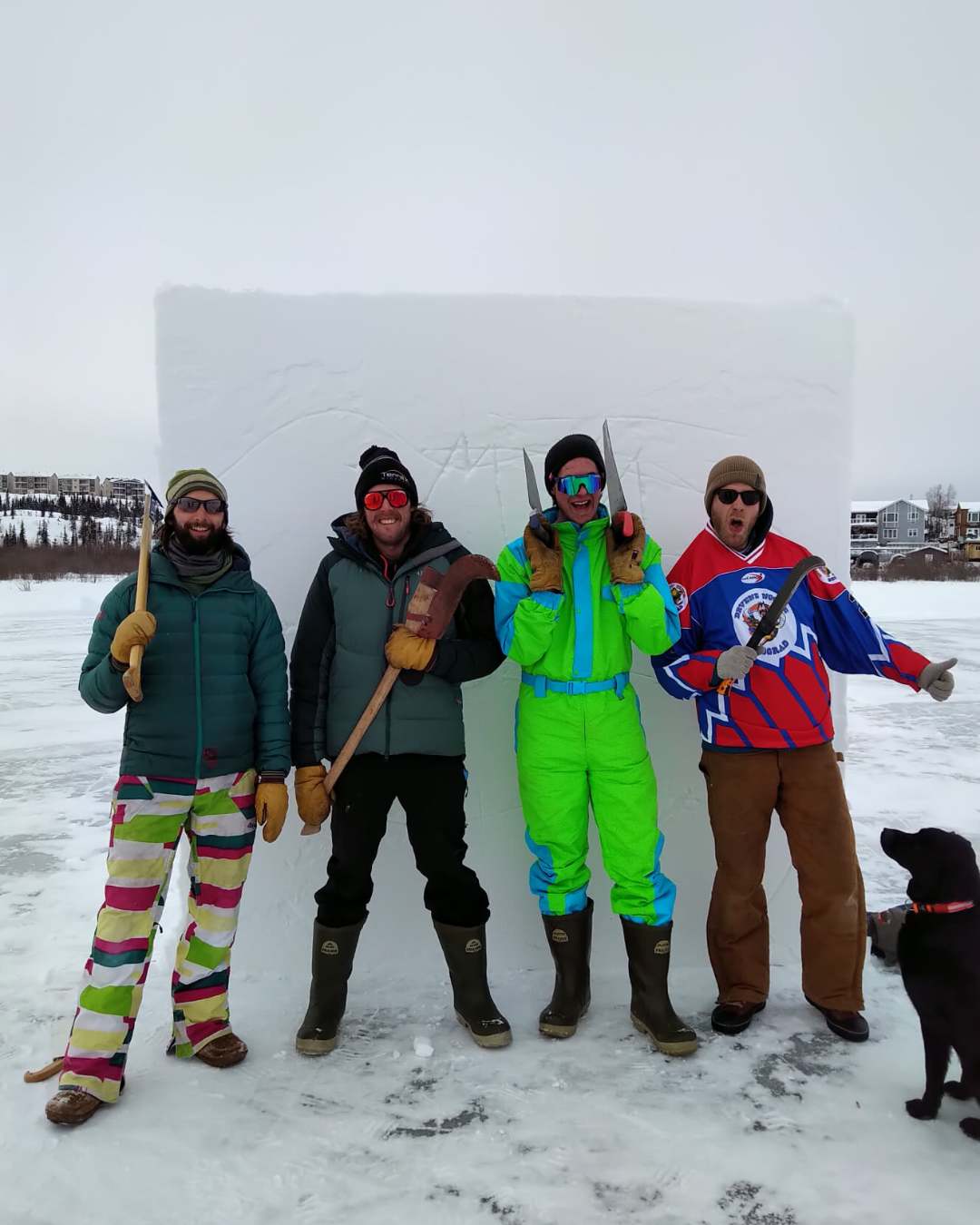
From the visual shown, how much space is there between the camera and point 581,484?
2.51 meters

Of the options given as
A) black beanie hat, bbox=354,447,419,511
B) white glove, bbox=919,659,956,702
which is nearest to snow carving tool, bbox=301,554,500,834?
black beanie hat, bbox=354,447,419,511

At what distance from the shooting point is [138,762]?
91.7 inches

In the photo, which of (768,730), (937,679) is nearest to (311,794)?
(768,730)

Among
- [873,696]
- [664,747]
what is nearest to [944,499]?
[873,696]

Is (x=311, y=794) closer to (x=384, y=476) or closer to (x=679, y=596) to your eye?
(x=384, y=476)

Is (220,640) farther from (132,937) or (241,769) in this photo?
(132,937)

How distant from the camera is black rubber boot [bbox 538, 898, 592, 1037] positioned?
8.65 ft

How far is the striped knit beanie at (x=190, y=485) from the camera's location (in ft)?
7.88

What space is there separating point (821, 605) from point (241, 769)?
6.18ft

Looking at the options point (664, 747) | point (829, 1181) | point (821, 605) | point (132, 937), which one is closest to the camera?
point (829, 1181)

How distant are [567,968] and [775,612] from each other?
132 centimetres

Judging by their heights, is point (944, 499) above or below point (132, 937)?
above

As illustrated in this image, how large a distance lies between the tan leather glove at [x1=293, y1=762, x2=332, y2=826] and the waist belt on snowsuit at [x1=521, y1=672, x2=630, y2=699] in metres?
0.71

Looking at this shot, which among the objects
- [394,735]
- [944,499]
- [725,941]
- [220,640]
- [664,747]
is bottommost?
[725,941]
